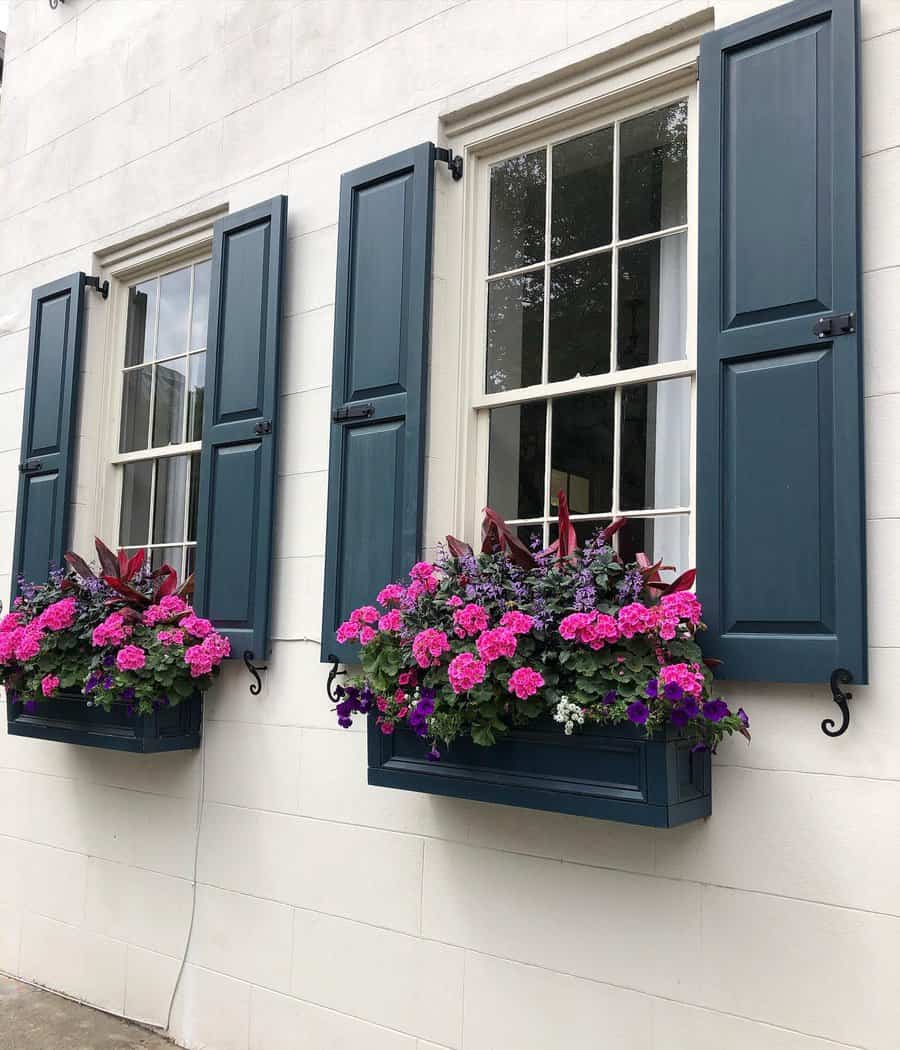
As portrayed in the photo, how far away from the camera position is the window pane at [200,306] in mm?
4395

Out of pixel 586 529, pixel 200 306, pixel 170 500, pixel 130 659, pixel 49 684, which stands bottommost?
pixel 49 684

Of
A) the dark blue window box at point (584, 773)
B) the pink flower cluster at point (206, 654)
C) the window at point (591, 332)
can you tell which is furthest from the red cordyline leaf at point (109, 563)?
the dark blue window box at point (584, 773)

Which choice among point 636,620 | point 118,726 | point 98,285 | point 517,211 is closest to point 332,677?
point 118,726

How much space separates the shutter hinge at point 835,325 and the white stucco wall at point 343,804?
0.07 meters

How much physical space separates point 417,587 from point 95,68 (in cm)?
338

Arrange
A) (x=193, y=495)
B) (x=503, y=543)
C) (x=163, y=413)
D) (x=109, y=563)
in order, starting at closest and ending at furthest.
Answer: (x=503, y=543) → (x=109, y=563) → (x=193, y=495) → (x=163, y=413)

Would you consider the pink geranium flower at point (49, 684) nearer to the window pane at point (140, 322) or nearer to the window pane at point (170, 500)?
the window pane at point (170, 500)

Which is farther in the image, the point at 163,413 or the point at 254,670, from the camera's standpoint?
the point at 163,413

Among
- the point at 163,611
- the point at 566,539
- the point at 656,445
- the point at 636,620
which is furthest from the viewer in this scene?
the point at 163,611

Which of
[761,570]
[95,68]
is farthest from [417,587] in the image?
[95,68]

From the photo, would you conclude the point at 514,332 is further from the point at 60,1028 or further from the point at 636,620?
the point at 60,1028

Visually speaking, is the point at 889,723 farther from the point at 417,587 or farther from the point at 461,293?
the point at 461,293

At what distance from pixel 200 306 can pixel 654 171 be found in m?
2.11

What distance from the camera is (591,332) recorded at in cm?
319
